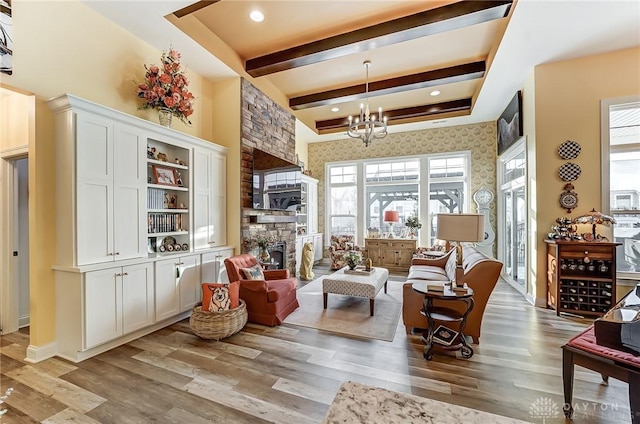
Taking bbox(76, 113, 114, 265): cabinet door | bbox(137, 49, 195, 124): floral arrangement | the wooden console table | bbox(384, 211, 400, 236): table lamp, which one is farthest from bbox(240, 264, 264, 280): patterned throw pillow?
bbox(384, 211, 400, 236): table lamp

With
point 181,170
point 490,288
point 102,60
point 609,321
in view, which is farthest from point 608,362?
point 102,60

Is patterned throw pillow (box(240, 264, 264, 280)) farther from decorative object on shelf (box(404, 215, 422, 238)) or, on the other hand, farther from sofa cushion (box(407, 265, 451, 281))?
decorative object on shelf (box(404, 215, 422, 238))

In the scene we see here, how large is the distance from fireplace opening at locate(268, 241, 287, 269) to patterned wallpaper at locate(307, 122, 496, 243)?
103 inches

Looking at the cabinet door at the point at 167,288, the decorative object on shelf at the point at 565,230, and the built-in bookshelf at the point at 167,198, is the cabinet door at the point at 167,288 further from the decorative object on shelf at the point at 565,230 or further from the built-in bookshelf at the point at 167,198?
the decorative object on shelf at the point at 565,230

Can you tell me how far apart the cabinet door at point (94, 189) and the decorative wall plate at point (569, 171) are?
583 centimetres

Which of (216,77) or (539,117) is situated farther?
(216,77)

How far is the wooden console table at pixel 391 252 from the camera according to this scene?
6512mm

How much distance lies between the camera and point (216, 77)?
4.27 metres

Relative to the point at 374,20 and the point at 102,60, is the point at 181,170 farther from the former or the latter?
the point at 374,20

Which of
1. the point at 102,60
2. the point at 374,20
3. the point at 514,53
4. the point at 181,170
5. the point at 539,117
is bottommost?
the point at 181,170

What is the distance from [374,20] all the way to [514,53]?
2.01 m

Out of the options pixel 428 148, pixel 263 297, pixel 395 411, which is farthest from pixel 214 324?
pixel 428 148

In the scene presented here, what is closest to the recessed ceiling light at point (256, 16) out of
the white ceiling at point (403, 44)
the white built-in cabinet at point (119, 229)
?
the white ceiling at point (403, 44)

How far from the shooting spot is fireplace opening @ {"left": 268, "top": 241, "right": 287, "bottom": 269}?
5243 millimetres
